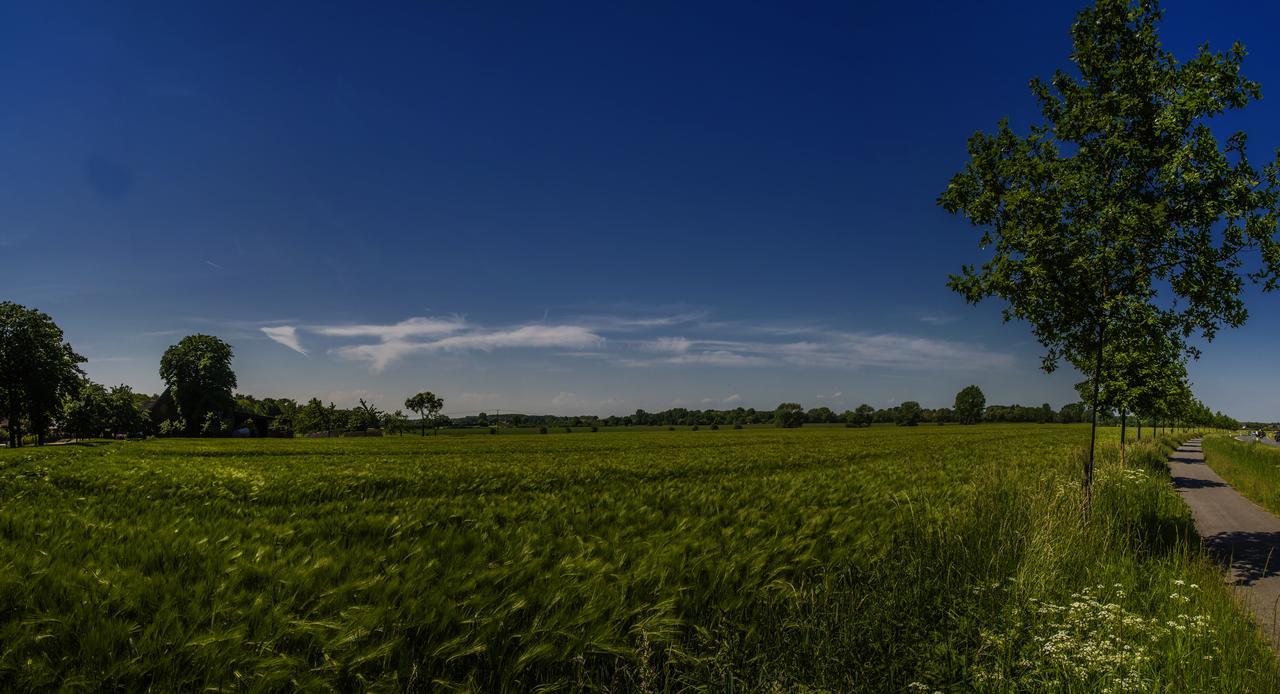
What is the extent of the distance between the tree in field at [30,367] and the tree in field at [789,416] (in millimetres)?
157759

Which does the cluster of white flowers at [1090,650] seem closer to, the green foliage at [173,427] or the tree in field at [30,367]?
the tree in field at [30,367]

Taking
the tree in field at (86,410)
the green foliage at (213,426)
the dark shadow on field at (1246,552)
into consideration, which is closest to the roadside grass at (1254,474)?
the dark shadow on field at (1246,552)

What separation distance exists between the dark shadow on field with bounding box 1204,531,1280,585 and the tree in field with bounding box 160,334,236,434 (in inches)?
4231

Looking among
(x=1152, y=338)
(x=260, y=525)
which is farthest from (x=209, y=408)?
(x=1152, y=338)

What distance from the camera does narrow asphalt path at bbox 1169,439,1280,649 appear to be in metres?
7.01

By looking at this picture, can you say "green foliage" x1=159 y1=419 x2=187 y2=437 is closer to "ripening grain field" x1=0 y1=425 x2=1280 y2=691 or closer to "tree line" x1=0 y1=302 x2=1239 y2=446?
"tree line" x1=0 y1=302 x2=1239 y2=446

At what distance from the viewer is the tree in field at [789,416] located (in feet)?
551

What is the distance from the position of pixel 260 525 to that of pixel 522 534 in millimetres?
2707

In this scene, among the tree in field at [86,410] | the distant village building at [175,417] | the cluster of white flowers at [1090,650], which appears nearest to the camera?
the cluster of white flowers at [1090,650]

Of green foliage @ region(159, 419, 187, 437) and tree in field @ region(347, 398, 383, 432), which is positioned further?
tree in field @ region(347, 398, 383, 432)

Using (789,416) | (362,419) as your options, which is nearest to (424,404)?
(362,419)

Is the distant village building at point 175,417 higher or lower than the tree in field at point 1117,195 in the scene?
lower

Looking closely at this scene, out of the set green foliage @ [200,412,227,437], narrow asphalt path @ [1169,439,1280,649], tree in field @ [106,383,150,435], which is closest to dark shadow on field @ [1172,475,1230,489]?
narrow asphalt path @ [1169,439,1280,649]

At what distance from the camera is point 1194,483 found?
2216cm
